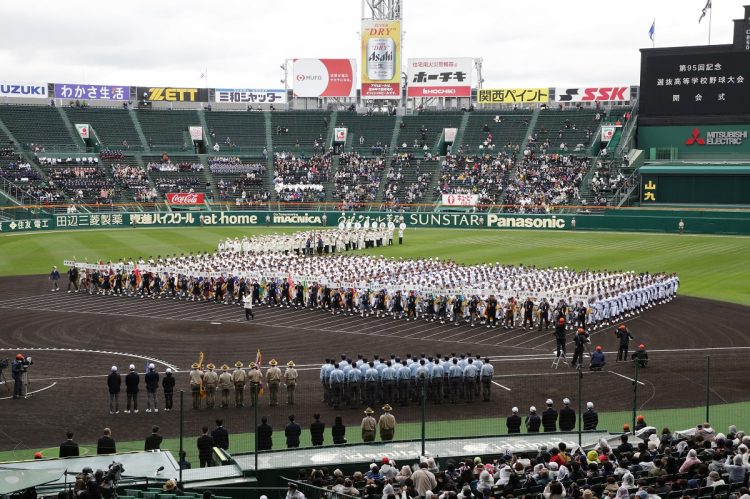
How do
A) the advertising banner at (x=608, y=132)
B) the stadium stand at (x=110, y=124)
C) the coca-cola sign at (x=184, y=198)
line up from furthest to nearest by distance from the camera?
1. the stadium stand at (x=110, y=124)
2. the advertising banner at (x=608, y=132)
3. the coca-cola sign at (x=184, y=198)

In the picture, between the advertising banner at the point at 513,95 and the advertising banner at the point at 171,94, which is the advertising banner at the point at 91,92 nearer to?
the advertising banner at the point at 171,94

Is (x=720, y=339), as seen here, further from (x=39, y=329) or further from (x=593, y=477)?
(x=39, y=329)

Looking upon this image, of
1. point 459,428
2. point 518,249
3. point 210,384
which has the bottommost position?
point 459,428

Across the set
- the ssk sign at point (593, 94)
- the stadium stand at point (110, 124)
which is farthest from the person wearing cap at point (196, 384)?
the ssk sign at point (593, 94)

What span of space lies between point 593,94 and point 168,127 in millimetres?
43784

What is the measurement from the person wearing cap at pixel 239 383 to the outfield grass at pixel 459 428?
7.05ft

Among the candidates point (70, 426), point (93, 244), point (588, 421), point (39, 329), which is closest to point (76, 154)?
point (93, 244)

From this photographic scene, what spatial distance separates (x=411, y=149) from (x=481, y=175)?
9863 millimetres

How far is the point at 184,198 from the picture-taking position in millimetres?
77250

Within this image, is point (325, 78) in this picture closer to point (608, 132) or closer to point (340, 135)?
point (340, 135)

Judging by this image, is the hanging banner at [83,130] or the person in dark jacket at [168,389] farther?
the hanging banner at [83,130]

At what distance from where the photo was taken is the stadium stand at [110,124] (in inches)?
3386

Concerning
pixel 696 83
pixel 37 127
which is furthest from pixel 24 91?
pixel 696 83

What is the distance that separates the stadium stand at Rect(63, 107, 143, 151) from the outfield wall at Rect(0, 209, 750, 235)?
15212mm
